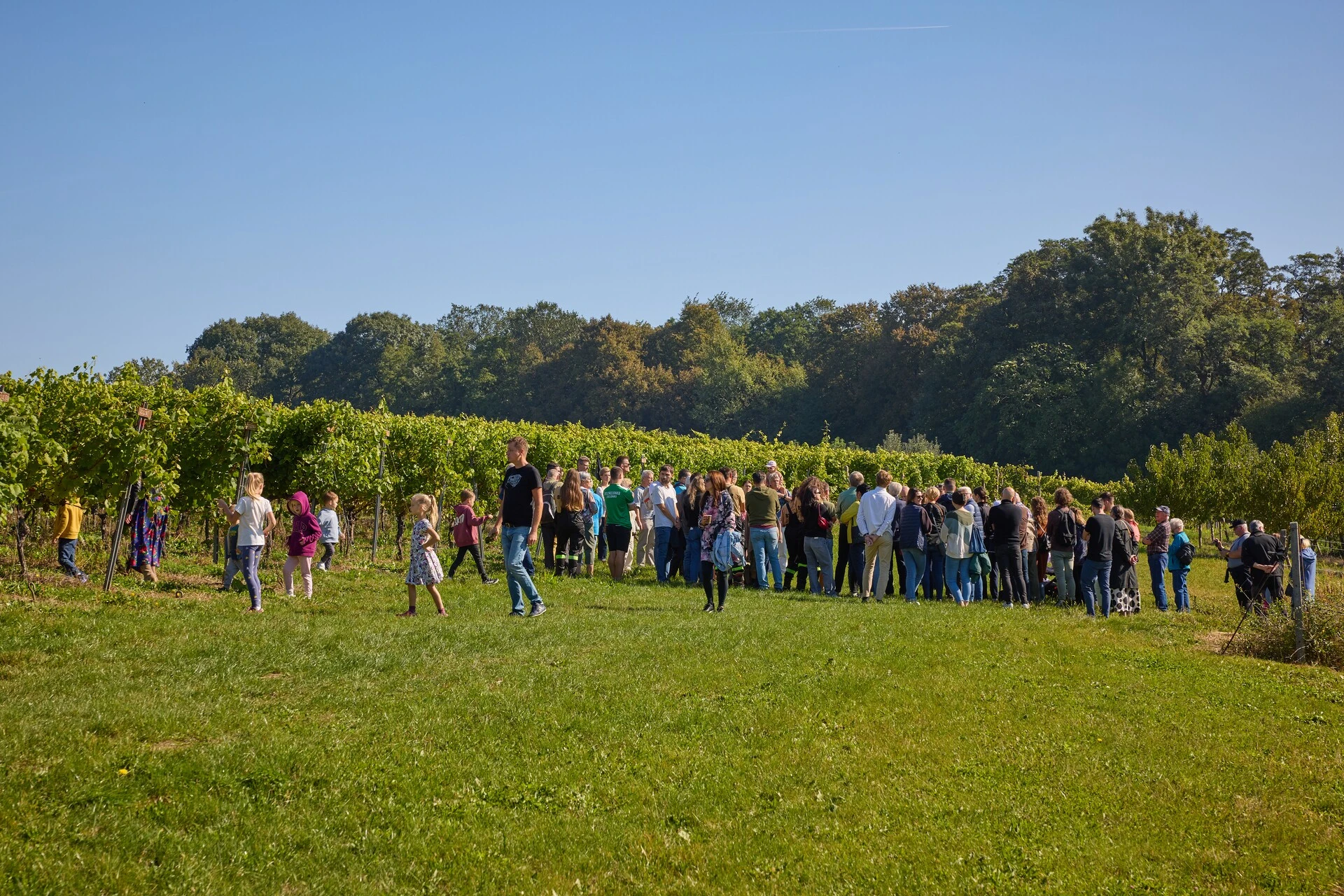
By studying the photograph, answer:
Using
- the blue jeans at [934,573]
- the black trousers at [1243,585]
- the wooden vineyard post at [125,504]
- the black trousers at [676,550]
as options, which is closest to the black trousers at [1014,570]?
the blue jeans at [934,573]

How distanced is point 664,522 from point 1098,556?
6.27m

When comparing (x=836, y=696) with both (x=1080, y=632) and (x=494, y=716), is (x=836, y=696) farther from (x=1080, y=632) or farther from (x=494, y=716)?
(x=1080, y=632)

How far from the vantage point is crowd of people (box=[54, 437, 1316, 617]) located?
12.9 metres

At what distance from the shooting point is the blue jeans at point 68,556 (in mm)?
12609

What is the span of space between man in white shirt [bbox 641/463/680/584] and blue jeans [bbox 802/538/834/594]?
2.01 metres

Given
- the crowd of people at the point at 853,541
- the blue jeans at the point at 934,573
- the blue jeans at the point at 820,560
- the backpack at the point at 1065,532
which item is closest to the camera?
the crowd of people at the point at 853,541

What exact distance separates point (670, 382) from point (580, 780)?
68579 millimetres

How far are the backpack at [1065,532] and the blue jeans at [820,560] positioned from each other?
322cm

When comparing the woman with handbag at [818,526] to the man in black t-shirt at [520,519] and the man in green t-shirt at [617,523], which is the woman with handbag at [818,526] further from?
the man in black t-shirt at [520,519]

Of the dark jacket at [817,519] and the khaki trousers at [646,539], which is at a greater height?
the dark jacket at [817,519]

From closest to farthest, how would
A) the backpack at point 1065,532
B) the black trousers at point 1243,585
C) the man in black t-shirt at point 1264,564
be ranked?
the man in black t-shirt at point 1264,564 < the black trousers at point 1243,585 < the backpack at point 1065,532

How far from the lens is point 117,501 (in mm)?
13609

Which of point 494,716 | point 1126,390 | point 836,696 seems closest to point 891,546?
point 836,696

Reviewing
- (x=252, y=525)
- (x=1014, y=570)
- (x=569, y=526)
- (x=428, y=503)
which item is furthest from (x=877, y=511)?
(x=252, y=525)
